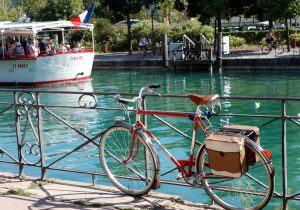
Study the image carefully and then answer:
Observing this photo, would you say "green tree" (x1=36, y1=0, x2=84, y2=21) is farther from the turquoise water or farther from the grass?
the grass

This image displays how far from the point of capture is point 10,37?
111 feet

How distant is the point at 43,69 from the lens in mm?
30312

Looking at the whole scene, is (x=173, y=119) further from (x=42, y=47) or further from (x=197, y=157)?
(x=42, y=47)

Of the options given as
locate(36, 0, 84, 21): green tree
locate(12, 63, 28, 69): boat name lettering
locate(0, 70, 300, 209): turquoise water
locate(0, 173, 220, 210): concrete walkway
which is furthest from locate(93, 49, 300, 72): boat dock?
locate(0, 173, 220, 210): concrete walkway

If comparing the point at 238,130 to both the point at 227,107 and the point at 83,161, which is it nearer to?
the point at 83,161

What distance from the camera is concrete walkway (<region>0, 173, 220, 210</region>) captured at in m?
5.29

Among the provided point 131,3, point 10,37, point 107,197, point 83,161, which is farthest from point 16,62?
point 107,197

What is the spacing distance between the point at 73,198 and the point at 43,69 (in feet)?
83.3

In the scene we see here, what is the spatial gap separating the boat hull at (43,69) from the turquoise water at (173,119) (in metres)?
0.99

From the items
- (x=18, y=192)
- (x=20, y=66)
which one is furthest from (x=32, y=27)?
(x=18, y=192)

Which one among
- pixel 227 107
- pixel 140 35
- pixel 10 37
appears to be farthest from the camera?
pixel 140 35

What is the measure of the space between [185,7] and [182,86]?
14623 mm

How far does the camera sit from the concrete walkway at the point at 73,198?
17.4 feet

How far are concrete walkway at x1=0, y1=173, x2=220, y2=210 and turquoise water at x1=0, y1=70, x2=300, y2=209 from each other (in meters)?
3.05
